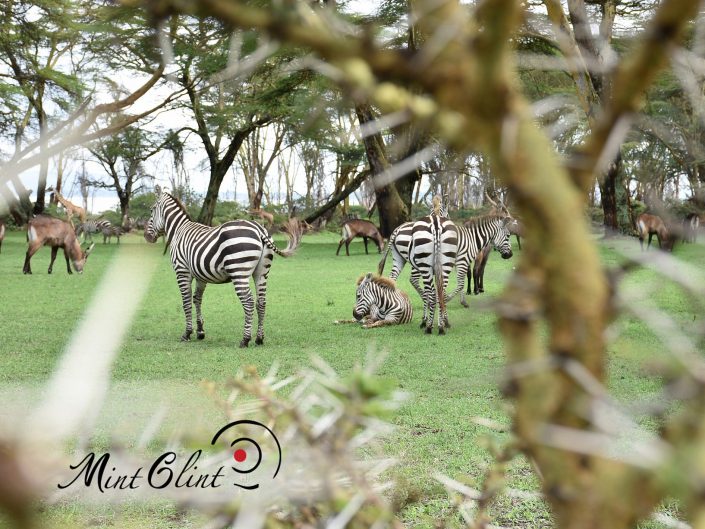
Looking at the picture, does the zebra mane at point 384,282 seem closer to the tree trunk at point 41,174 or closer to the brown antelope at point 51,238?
the brown antelope at point 51,238

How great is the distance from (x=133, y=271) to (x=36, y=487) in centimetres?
13

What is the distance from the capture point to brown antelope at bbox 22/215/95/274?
12.3 metres

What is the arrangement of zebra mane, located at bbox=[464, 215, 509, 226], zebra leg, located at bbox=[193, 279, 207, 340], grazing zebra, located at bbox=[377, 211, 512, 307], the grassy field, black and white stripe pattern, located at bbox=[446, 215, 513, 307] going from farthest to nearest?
zebra mane, located at bbox=[464, 215, 509, 226] → black and white stripe pattern, located at bbox=[446, 215, 513, 307] → grazing zebra, located at bbox=[377, 211, 512, 307] → zebra leg, located at bbox=[193, 279, 207, 340] → the grassy field

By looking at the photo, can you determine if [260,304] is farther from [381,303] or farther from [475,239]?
[475,239]

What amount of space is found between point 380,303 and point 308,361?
1809 millimetres

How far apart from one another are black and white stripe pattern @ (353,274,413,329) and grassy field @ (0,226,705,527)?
16 cm

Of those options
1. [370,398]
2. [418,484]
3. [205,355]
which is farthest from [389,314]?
[370,398]

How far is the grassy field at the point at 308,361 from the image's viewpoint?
1400 mm

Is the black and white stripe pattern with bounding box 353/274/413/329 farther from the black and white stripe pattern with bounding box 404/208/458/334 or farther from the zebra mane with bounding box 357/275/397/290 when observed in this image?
the black and white stripe pattern with bounding box 404/208/458/334

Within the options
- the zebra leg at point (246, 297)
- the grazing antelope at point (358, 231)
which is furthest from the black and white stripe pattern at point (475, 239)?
the grazing antelope at point (358, 231)

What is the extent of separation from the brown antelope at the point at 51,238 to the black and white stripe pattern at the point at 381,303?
6987mm

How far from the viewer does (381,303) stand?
285 inches

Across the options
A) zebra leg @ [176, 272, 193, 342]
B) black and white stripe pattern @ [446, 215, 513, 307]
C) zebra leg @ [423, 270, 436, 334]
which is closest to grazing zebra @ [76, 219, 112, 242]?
black and white stripe pattern @ [446, 215, 513, 307]

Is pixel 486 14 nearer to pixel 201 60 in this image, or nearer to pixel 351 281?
pixel 351 281
